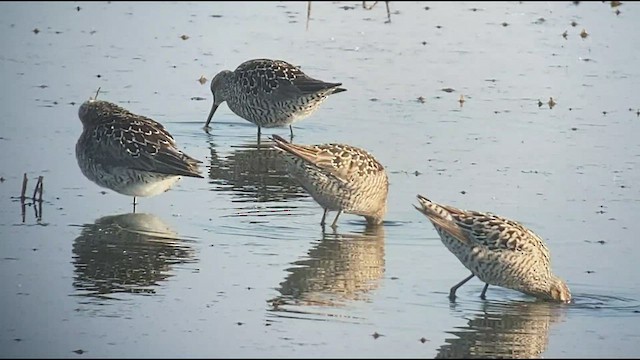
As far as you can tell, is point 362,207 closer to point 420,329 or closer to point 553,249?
point 553,249

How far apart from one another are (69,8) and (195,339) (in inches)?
553

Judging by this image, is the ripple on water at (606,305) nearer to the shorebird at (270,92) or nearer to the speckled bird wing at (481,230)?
the speckled bird wing at (481,230)

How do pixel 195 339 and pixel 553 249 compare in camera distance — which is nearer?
pixel 195 339

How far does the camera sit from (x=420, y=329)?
8.80 metres

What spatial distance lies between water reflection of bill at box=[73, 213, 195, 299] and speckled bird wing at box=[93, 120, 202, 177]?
415 mm

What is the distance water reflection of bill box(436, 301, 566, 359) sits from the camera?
8422 mm

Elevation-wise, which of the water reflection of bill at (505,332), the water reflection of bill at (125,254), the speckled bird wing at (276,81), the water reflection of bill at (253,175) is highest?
the speckled bird wing at (276,81)

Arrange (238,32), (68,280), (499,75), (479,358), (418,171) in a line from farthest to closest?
(238,32) → (499,75) → (418,171) → (68,280) → (479,358)

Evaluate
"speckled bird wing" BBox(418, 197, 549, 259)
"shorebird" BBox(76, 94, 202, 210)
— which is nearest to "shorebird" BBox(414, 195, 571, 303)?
"speckled bird wing" BBox(418, 197, 549, 259)

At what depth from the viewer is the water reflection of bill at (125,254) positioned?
9.48 m

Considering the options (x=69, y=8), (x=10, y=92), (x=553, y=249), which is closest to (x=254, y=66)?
(x=10, y=92)

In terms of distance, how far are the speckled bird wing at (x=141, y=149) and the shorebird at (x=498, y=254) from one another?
94.6 inches

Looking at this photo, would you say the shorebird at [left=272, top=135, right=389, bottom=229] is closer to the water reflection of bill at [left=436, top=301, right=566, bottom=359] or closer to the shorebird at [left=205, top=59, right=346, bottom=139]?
the water reflection of bill at [left=436, top=301, right=566, bottom=359]

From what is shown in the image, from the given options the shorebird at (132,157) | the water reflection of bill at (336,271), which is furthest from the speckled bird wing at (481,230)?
the shorebird at (132,157)
